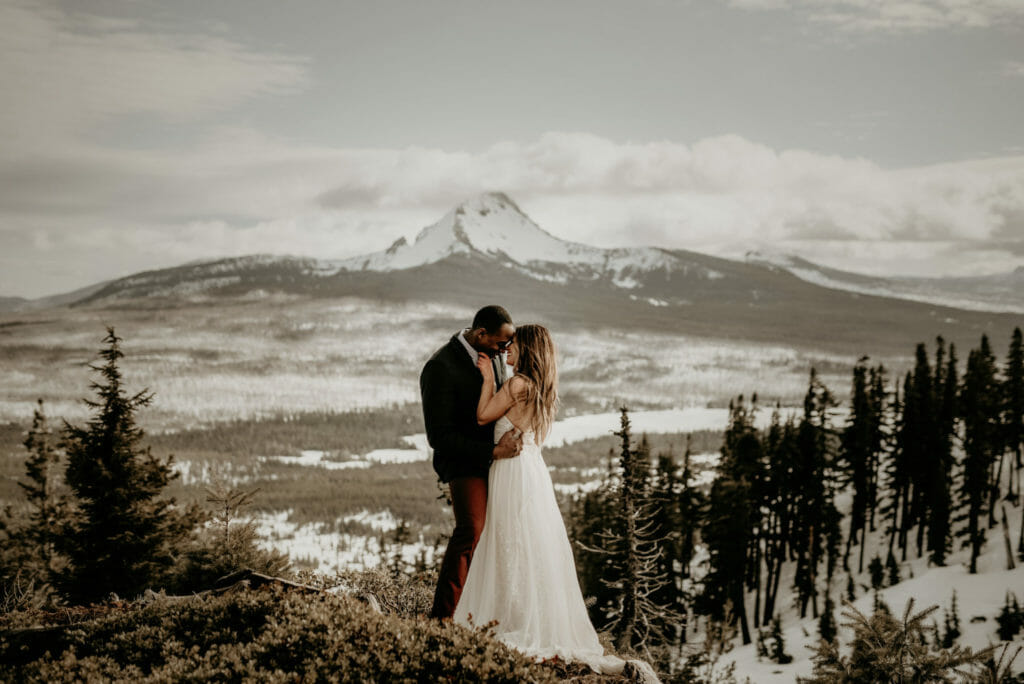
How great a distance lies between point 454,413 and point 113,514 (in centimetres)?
1774

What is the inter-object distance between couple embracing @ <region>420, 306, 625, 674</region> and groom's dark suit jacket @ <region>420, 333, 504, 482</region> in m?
0.01

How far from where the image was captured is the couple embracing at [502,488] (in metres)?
8.20

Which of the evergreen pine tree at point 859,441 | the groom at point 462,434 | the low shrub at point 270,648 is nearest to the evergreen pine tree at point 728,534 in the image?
the evergreen pine tree at point 859,441

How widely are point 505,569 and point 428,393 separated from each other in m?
2.39

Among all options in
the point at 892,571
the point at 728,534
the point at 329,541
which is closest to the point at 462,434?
the point at 728,534

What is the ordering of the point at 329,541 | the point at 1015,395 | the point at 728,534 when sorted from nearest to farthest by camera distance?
the point at 728,534 < the point at 1015,395 < the point at 329,541

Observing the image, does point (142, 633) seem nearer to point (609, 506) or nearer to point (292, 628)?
point (292, 628)

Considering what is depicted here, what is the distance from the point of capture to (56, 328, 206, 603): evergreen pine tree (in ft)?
68.1

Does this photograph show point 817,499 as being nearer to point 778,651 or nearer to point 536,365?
point 778,651

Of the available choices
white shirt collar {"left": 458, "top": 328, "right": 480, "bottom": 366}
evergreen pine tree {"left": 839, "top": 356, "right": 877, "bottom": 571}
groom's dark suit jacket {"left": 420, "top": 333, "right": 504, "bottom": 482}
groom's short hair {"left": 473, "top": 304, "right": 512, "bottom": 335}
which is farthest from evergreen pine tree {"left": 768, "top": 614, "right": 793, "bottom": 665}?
groom's short hair {"left": 473, "top": 304, "right": 512, "bottom": 335}

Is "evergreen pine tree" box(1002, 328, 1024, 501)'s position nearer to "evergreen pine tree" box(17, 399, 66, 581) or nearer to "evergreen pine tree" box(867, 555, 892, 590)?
"evergreen pine tree" box(867, 555, 892, 590)

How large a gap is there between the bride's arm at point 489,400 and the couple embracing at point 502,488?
1cm

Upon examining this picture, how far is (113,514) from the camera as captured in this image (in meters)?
Answer: 21.1

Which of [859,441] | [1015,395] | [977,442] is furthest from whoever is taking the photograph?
[859,441]
